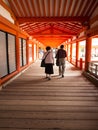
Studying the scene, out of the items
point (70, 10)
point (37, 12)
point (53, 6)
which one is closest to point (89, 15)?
point (70, 10)

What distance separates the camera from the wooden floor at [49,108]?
293 cm

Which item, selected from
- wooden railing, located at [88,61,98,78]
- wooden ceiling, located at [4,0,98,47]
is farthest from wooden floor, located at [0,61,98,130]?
wooden ceiling, located at [4,0,98,47]

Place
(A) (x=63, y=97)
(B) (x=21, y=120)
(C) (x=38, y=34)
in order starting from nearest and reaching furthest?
(B) (x=21, y=120) → (A) (x=63, y=97) → (C) (x=38, y=34)

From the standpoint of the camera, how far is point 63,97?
174 inches

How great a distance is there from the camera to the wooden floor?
9.60ft

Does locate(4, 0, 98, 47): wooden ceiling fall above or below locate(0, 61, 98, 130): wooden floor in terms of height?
above

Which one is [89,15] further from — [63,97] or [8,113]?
[8,113]

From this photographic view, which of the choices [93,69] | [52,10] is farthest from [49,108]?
[52,10]

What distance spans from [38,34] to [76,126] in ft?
34.5

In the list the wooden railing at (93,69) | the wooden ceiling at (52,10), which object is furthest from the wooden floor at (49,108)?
the wooden ceiling at (52,10)

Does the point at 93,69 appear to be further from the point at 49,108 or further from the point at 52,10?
the point at 49,108

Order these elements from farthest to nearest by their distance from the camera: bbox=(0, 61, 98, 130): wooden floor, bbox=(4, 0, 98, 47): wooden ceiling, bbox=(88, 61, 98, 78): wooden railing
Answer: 1. bbox=(88, 61, 98, 78): wooden railing
2. bbox=(4, 0, 98, 47): wooden ceiling
3. bbox=(0, 61, 98, 130): wooden floor

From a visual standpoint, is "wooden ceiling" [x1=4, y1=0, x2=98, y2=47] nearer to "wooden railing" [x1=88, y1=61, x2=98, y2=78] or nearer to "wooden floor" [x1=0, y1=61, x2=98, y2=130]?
"wooden railing" [x1=88, y1=61, x2=98, y2=78]

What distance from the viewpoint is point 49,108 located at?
12.0 ft
